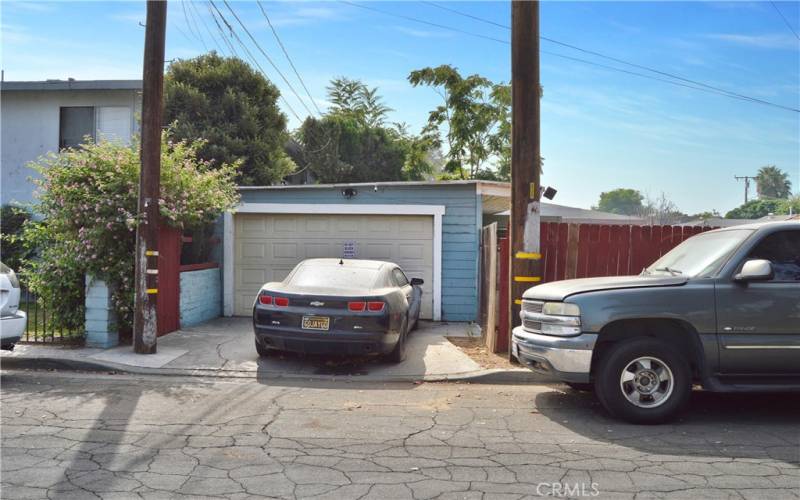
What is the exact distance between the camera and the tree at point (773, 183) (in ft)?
268

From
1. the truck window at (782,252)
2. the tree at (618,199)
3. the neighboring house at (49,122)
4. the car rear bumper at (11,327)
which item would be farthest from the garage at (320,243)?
the tree at (618,199)

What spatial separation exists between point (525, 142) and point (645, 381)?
3421 millimetres

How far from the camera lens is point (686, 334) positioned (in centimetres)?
612

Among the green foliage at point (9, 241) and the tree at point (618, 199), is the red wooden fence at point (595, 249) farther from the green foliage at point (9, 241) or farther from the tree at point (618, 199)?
the tree at point (618, 199)

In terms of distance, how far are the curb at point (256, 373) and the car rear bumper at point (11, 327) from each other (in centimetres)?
88

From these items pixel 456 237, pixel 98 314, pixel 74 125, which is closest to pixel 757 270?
pixel 456 237

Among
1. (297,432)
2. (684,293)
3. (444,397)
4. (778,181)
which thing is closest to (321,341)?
(444,397)

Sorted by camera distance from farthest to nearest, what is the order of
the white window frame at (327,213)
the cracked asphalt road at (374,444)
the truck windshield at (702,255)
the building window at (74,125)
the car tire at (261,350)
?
the building window at (74,125) < the white window frame at (327,213) < the car tire at (261,350) < the truck windshield at (702,255) < the cracked asphalt road at (374,444)

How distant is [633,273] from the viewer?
9219 mm

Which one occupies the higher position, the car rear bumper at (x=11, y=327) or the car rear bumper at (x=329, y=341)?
the car rear bumper at (x=11, y=327)

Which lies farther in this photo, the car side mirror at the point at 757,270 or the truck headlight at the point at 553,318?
the truck headlight at the point at 553,318

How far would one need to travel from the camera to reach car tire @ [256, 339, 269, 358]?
856 centimetres

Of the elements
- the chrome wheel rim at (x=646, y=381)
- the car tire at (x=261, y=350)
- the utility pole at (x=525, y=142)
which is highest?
the utility pole at (x=525, y=142)

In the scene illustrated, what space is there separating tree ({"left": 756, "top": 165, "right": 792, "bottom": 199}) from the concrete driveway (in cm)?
8591
